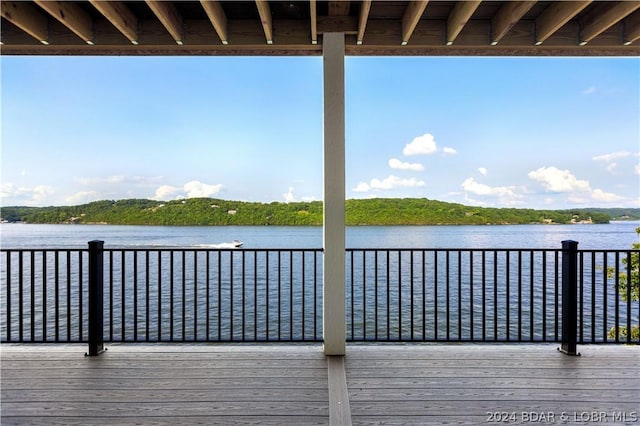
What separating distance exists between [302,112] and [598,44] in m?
25.5

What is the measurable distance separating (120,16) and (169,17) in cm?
39

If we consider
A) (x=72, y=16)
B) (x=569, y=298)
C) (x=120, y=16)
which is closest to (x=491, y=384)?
(x=569, y=298)

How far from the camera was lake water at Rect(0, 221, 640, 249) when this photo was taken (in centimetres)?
2539

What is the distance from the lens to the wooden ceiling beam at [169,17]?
253cm

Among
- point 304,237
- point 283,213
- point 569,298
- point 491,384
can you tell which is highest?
point 283,213

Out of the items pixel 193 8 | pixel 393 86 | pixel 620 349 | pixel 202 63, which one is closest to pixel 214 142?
pixel 202 63

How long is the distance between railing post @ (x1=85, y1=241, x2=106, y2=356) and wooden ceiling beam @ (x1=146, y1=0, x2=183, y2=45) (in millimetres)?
1913

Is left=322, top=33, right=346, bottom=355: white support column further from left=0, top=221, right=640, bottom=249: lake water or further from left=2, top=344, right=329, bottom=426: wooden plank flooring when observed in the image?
left=0, top=221, right=640, bottom=249: lake water

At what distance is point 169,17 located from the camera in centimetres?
273

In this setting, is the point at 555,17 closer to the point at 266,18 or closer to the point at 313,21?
the point at 313,21

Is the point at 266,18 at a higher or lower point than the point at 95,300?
higher

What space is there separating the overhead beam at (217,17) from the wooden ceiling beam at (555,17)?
2734mm

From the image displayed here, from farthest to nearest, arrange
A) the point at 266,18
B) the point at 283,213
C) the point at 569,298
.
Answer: the point at 283,213, the point at 569,298, the point at 266,18

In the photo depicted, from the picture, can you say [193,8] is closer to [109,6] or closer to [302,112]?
[109,6]
